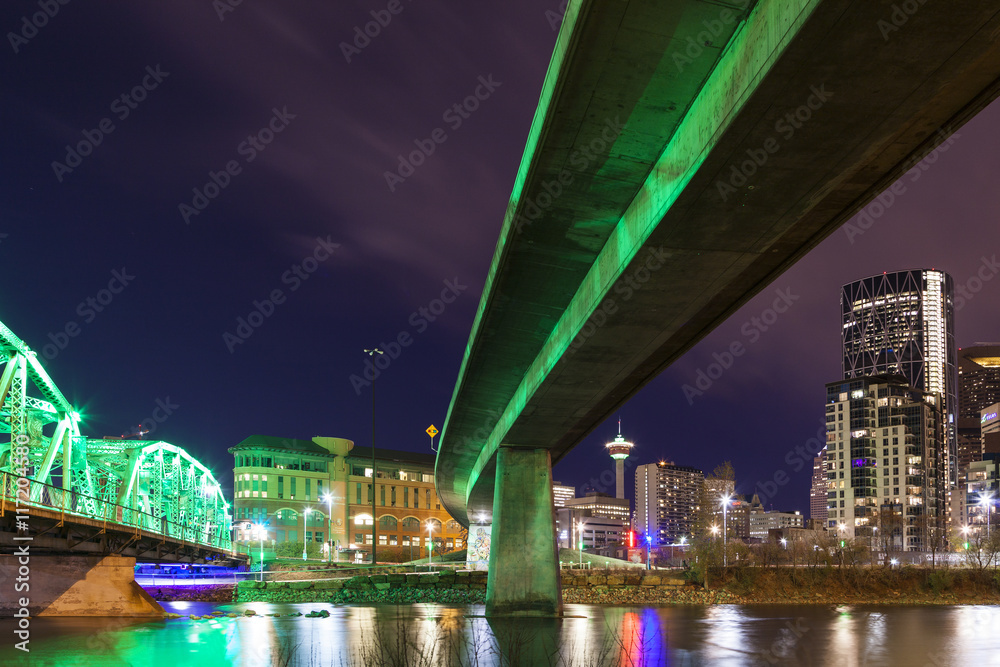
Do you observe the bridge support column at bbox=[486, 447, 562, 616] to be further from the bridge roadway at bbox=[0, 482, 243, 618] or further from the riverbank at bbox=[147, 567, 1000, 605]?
the bridge roadway at bbox=[0, 482, 243, 618]

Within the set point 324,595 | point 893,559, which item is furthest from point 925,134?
point 893,559

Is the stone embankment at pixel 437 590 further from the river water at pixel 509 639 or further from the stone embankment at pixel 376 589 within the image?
the river water at pixel 509 639

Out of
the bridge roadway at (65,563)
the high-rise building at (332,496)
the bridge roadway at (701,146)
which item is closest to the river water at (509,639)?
the bridge roadway at (65,563)

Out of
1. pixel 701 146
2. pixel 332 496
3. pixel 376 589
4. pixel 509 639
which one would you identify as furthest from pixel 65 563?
pixel 332 496

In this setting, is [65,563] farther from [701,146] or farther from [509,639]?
[701,146]

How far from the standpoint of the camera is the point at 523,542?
36750mm

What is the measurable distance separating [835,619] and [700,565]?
20.6 metres

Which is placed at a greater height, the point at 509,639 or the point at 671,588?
the point at 509,639

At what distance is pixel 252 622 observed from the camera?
35750 mm

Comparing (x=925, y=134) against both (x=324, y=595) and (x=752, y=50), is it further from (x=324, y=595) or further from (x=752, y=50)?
(x=324, y=595)

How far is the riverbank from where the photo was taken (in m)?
56.1

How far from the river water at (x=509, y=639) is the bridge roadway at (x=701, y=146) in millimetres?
8110

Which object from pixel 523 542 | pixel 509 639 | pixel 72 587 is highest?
pixel 523 542

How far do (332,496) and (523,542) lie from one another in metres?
105
